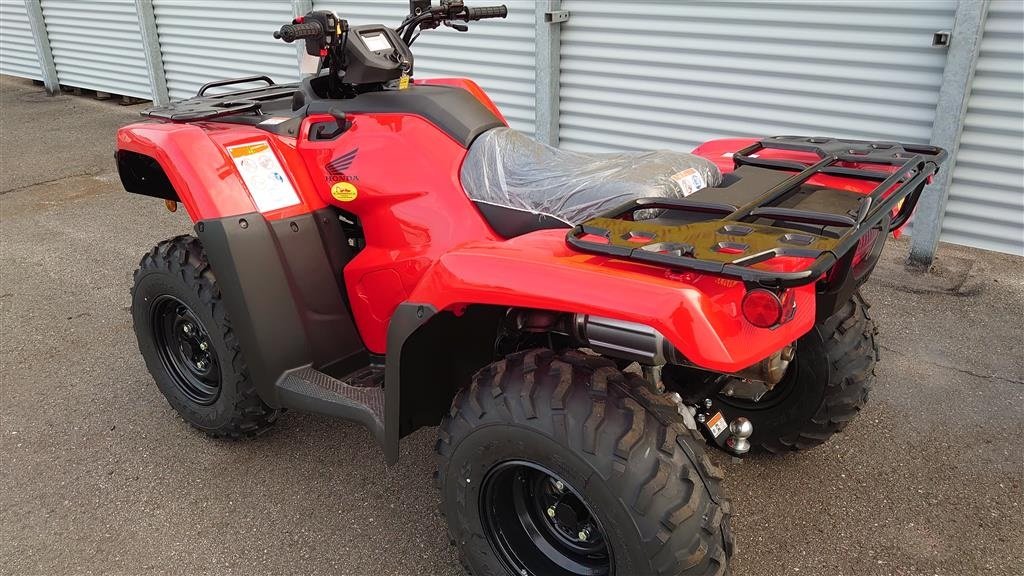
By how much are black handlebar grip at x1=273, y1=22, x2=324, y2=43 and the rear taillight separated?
1764 mm

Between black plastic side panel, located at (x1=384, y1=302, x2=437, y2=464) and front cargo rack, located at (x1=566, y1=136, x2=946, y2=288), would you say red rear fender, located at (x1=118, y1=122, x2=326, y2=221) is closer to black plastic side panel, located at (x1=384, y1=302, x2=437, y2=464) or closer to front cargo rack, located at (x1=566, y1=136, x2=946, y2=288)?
black plastic side panel, located at (x1=384, y1=302, x2=437, y2=464)

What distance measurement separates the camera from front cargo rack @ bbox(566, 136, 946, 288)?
5.78ft

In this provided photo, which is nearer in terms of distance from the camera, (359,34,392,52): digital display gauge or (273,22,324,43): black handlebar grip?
(273,22,324,43): black handlebar grip

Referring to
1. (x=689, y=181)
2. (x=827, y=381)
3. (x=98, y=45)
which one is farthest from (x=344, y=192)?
(x=98, y=45)

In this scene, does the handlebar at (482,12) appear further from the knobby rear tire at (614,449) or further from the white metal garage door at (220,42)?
the white metal garage door at (220,42)

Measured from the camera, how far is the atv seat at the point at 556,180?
238 cm

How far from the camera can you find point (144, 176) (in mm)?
3455

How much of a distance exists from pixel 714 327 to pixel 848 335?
1324mm

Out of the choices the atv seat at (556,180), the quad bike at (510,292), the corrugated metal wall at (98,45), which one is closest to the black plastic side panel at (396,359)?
the quad bike at (510,292)

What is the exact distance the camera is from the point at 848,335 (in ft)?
9.48

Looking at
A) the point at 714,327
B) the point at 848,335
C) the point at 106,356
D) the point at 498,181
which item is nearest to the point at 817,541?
the point at 848,335

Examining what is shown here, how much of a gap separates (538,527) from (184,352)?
6.08 feet

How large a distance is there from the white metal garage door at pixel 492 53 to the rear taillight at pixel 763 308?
502cm

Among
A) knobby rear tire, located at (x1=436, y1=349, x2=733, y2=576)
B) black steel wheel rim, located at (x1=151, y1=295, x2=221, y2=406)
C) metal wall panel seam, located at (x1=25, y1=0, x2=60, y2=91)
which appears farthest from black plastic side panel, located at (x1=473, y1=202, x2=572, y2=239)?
metal wall panel seam, located at (x1=25, y1=0, x2=60, y2=91)
